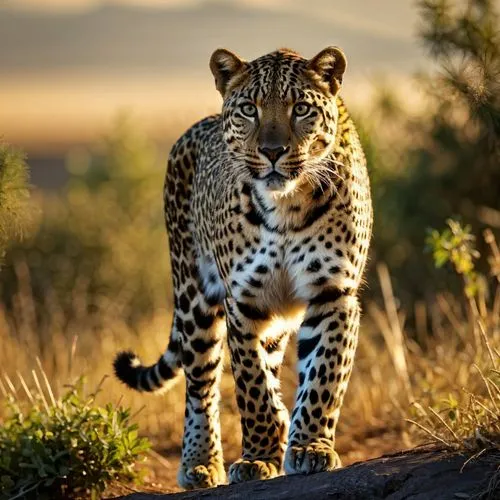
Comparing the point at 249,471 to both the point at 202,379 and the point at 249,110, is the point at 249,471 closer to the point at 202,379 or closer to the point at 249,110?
the point at 202,379

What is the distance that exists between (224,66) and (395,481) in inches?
90.5

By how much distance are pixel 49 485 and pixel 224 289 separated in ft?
4.57

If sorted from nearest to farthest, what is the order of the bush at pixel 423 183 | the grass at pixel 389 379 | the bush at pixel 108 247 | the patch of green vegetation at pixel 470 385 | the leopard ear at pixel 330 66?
1. the patch of green vegetation at pixel 470 385
2. the grass at pixel 389 379
3. the leopard ear at pixel 330 66
4. the bush at pixel 423 183
5. the bush at pixel 108 247

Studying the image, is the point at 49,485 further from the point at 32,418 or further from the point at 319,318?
the point at 319,318

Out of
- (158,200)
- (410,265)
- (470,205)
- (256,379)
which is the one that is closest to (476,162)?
(470,205)

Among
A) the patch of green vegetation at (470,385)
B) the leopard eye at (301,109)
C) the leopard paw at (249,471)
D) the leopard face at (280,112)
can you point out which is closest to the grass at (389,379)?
the patch of green vegetation at (470,385)

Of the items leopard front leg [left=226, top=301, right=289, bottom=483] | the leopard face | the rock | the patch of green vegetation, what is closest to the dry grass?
the patch of green vegetation

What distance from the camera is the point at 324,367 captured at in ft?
19.2

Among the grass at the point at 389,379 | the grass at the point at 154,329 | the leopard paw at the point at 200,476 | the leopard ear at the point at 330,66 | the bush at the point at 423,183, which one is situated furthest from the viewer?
the bush at the point at 423,183

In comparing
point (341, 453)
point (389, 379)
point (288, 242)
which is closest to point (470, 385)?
point (341, 453)

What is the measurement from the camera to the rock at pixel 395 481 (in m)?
4.94

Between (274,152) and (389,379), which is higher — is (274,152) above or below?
above

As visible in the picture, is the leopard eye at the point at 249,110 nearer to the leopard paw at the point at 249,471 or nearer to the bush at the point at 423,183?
the leopard paw at the point at 249,471

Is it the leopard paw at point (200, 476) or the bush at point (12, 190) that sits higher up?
the bush at point (12, 190)
